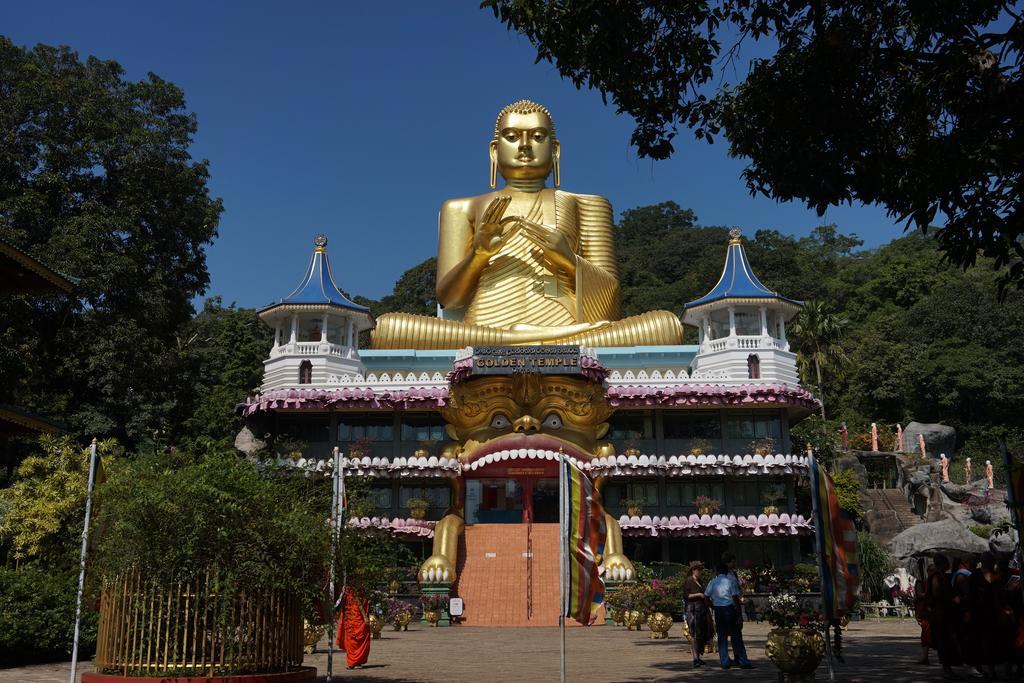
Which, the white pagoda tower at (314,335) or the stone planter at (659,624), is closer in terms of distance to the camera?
the stone planter at (659,624)

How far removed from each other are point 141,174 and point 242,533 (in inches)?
940

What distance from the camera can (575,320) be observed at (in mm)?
30031

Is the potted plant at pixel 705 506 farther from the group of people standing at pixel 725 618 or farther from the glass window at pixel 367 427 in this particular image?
the group of people standing at pixel 725 618

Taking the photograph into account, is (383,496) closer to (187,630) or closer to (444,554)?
(444,554)

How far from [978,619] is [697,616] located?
3.34m

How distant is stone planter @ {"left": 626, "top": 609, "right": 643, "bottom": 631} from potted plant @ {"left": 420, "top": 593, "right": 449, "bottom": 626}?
172 inches

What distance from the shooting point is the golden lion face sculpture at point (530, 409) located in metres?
26.5

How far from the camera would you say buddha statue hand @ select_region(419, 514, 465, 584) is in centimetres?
2259

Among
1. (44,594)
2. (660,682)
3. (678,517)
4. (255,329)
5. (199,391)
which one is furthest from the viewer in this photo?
(255,329)

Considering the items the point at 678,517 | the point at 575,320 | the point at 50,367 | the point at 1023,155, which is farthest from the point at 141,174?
the point at 1023,155

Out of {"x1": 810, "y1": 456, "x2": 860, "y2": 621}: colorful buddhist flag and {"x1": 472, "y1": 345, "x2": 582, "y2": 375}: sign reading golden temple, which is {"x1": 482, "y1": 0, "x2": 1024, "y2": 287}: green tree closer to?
{"x1": 810, "y1": 456, "x2": 860, "y2": 621}: colorful buddhist flag

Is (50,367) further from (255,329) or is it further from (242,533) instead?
(255,329)

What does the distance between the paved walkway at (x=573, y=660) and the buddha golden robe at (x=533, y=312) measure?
39.9ft

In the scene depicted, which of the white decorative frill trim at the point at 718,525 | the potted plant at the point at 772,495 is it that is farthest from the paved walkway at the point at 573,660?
the potted plant at the point at 772,495
